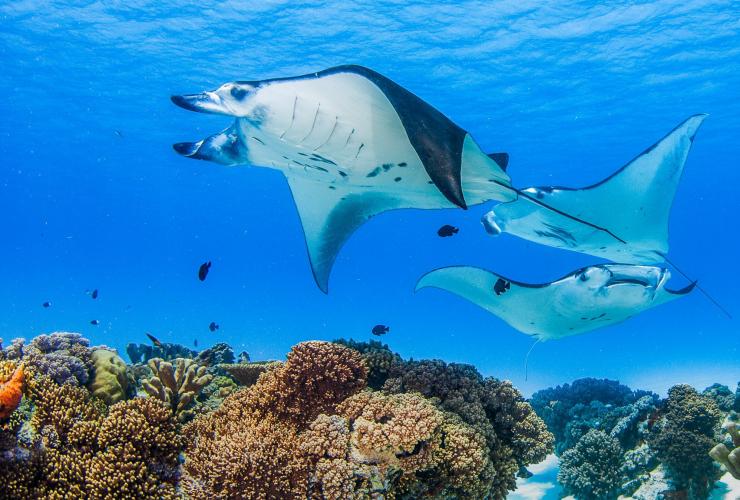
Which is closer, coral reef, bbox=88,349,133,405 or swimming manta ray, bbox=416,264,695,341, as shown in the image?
coral reef, bbox=88,349,133,405

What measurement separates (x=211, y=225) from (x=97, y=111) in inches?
1558

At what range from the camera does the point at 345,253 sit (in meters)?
97.8

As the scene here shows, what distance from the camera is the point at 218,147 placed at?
4867 millimetres

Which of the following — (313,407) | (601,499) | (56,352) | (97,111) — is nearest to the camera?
(313,407)

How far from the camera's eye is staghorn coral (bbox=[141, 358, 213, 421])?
529 centimetres

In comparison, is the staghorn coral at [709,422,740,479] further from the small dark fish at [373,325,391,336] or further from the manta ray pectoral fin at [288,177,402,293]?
the small dark fish at [373,325,391,336]

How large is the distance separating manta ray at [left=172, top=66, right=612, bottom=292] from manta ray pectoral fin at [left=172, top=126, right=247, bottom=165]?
1 cm

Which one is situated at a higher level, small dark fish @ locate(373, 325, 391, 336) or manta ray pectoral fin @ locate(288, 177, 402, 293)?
small dark fish @ locate(373, 325, 391, 336)

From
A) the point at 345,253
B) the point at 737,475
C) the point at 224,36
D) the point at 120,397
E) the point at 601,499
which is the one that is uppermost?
the point at 345,253

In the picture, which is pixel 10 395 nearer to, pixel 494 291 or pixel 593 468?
pixel 494 291

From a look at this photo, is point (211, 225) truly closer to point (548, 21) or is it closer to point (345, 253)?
point (345, 253)

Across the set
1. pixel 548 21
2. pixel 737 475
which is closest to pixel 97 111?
pixel 548 21

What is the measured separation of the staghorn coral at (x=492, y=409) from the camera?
15.1ft

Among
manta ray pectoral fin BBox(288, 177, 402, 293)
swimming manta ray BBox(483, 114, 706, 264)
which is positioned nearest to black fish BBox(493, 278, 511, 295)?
swimming manta ray BBox(483, 114, 706, 264)
